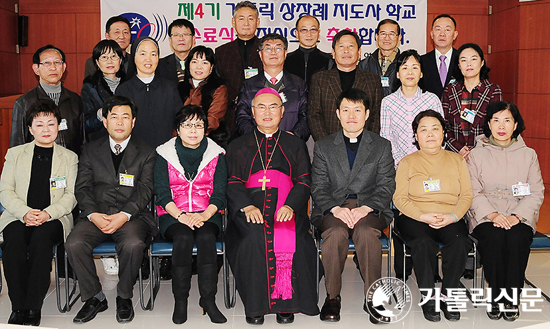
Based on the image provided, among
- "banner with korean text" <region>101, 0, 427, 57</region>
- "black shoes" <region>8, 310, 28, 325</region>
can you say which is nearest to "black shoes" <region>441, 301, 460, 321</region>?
"black shoes" <region>8, 310, 28, 325</region>

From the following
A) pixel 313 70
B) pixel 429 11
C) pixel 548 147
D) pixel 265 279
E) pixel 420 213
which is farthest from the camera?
pixel 429 11

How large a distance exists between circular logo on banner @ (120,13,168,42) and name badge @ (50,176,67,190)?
3940mm

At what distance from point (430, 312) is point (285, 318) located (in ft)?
3.16

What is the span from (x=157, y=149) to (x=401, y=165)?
1.77 m

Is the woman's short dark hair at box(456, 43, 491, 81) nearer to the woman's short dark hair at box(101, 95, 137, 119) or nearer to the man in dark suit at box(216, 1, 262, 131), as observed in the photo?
the man in dark suit at box(216, 1, 262, 131)

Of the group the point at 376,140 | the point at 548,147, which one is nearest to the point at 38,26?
the point at 376,140

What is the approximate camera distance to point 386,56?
4637mm

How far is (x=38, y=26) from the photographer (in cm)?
757

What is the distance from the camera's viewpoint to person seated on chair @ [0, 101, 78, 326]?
328cm

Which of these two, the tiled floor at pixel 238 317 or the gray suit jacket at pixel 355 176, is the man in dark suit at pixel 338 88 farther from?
the tiled floor at pixel 238 317

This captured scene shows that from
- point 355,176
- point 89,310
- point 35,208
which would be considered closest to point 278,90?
point 355,176

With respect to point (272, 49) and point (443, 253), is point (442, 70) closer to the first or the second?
point (272, 49)

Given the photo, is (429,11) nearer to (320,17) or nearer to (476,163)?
(320,17)

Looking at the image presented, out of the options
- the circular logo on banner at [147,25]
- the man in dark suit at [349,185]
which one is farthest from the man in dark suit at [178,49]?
the circular logo on banner at [147,25]
